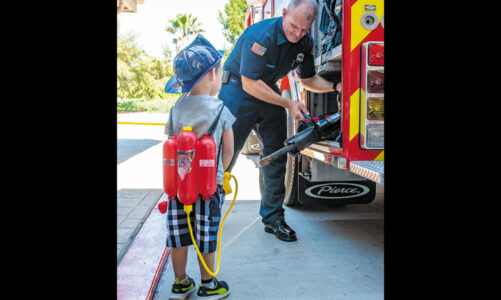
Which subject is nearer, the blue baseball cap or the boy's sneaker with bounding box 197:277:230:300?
the blue baseball cap

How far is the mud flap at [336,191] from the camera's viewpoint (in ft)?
11.0

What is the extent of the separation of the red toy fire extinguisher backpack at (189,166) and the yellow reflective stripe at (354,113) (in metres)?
0.95

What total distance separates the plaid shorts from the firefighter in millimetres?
645

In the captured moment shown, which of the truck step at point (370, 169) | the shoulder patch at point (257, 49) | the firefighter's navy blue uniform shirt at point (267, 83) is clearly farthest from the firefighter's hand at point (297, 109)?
the truck step at point (370, 169)

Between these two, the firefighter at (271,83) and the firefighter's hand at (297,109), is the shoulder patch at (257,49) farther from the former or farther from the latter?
the firefighter's hand at (297,109)

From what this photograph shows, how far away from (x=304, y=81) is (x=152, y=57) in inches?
1271

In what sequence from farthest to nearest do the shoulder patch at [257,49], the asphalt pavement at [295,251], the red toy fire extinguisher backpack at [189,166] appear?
the shoulder patch at [257,49] → the asphalt pavement at [295,251] → the red toy fire extinguisher backpack at [189,166]

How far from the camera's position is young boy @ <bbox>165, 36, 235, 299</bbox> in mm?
1846

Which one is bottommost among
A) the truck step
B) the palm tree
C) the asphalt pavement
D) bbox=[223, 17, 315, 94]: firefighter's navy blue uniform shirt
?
the asphalt pavement

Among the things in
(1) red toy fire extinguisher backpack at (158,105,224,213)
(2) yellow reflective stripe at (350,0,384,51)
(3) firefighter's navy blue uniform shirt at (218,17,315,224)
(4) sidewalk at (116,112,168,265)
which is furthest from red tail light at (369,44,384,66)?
(4) sidewalk at (116,112,168,265)

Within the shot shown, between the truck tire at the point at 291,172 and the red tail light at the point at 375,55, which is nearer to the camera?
the red tail light at the point at 375,55

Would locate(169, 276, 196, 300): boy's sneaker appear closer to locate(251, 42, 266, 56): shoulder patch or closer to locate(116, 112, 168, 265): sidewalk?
locate(116, 112, 168, 265): sidewalk
